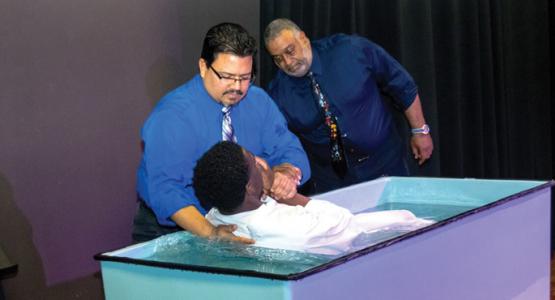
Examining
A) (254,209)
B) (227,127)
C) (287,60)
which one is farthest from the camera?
(287,60)

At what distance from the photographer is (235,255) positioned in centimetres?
177

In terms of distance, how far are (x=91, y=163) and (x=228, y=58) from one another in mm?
1255

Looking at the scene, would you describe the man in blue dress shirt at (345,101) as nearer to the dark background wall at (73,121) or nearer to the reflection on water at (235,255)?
the dark background wall at (73,121)

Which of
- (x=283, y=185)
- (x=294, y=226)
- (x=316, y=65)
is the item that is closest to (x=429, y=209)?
(x=283, y=185)

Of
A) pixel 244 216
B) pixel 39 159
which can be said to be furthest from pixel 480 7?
pixel 244 216

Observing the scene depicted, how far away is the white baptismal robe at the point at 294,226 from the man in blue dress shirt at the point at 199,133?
0.20 ft

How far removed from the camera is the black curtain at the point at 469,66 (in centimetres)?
389

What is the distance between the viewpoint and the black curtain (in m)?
3.89

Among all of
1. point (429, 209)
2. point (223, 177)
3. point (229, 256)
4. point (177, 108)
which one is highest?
point (177, 108)

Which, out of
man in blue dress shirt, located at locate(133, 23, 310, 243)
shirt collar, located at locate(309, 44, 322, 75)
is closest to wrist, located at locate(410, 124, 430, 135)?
shirt collar, located at locate(309, 44, 322, 75)

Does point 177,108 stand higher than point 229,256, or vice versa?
point 177,108

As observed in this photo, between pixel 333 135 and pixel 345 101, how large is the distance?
146 mm

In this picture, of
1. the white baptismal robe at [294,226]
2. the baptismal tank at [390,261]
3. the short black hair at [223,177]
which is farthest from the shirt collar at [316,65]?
the short black hair at [223,177]

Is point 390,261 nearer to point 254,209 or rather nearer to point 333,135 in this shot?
point 254,209
